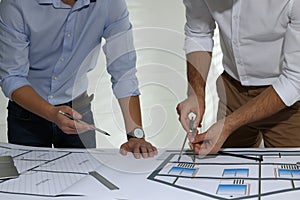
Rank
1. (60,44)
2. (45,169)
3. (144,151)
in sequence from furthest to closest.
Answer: (60,44), (144,151), (45,169)

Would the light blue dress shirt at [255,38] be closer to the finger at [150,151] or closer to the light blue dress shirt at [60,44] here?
the light blue dress shirt at [60,44]

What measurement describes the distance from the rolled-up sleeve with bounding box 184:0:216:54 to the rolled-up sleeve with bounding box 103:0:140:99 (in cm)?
17

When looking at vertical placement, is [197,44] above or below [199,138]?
above

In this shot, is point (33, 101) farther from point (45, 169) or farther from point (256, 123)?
point (256, 123)

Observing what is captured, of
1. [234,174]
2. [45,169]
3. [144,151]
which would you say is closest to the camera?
[234,174]

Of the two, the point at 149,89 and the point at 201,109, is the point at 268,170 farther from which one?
the point at 149,89

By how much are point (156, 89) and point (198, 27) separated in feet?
0.71

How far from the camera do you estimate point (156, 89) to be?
1.34m

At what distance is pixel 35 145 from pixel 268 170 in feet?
2.35

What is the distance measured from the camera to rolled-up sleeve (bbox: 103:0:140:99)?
4.20ft

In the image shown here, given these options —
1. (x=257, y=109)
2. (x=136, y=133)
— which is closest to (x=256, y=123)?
(x=257, y=109)

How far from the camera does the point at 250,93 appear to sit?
1.32 metres

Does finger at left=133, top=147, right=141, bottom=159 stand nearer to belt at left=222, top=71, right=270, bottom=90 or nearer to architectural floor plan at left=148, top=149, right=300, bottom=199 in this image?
architectural floor plan at left=148, top=149, right=300, bottom=199

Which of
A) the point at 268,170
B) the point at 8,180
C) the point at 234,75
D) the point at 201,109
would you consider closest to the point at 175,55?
the point at 201,109
